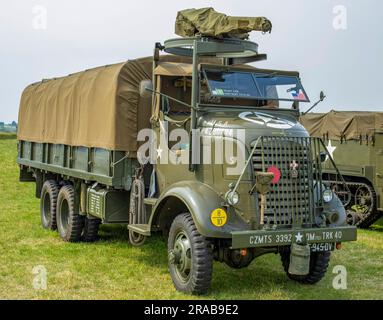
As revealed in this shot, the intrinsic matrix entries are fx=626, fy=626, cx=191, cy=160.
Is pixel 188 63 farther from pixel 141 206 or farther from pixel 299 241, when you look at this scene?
pixel 299 241

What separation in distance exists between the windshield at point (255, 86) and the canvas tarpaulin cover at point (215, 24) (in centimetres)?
53

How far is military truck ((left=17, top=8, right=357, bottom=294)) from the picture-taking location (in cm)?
652

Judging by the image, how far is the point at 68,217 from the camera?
10.1 meters

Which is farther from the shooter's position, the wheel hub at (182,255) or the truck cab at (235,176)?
the wheel hub at (182,255)

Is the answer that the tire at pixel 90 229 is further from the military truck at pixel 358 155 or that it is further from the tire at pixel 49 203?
the military truck at pixel 358 155

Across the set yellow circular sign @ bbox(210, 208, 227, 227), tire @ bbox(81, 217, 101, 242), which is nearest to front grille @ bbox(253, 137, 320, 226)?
yellow circular sign @ bbox(210, 208, 227, 227)

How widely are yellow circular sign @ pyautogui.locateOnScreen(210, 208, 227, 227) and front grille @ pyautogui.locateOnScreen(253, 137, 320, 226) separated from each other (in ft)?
1.52

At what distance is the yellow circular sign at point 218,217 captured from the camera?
6330 mm

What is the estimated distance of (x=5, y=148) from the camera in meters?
27.4

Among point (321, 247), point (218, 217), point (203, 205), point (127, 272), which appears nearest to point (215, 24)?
point (203, 205)

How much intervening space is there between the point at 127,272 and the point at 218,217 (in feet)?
6.89

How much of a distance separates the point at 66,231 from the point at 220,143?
4215 millimetres

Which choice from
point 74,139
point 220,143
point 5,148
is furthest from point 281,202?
point 5,148

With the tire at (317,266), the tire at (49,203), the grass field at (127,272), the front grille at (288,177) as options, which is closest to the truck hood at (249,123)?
the front grille at (288,177)
